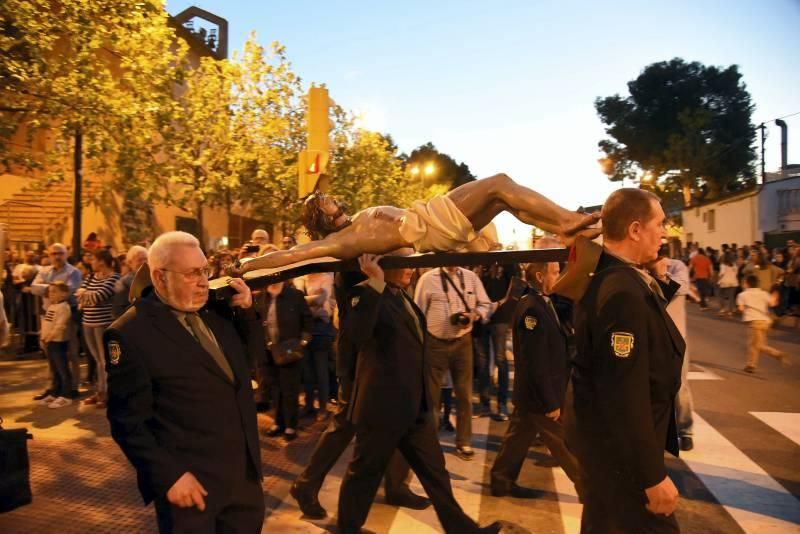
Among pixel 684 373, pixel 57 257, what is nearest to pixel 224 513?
pixel 684 373

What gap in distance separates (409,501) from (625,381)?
2.97 meters

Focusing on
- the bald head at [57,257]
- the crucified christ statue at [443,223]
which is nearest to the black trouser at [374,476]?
the crucified christ statue at [443,223]

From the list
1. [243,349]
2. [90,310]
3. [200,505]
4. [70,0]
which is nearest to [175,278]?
[243,349]

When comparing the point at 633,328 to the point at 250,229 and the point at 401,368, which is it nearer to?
the point at 401,368

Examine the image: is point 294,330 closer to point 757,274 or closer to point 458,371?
point 458,371

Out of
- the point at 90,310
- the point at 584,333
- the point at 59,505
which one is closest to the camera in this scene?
the point at 584,333

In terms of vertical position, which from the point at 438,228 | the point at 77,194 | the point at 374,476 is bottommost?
the point at 374,476

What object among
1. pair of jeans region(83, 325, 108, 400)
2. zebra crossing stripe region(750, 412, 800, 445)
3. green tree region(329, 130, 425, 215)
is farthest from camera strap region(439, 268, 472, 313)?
green tree region(329, 130, 425, 215)

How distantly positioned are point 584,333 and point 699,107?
5122 cm

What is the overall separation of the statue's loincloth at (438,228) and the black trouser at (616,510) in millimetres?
1229

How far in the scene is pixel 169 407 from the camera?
2607mm

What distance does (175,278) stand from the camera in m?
2.72

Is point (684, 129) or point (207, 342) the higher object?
point (684, 129)

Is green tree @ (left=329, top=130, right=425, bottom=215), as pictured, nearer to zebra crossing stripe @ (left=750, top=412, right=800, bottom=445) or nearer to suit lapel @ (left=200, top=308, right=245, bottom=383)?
zebra crossing stripe @ (left=750, top=412, right=800, bottom=445)
